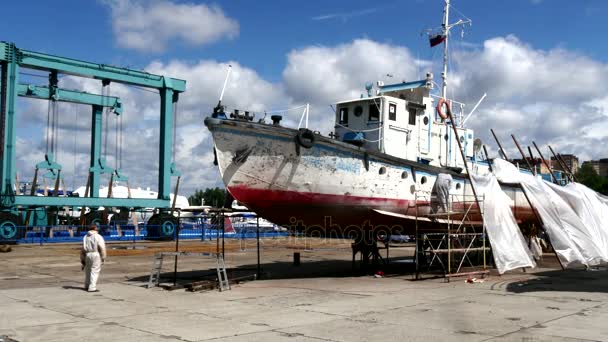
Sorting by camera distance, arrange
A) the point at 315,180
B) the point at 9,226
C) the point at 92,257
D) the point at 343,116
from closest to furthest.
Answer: the point at 92,257 < the point at 315,180 < the point at 343,116 < the point at 9,226

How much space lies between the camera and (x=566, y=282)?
1393cm

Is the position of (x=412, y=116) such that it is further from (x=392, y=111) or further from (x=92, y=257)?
(x=92, y=257)

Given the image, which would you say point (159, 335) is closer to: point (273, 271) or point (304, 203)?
point (304, 203)

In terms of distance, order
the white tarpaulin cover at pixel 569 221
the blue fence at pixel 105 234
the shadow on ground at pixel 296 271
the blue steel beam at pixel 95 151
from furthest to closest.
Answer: the blue steel beam at pixel 95 151, the blue fence at pixel 105 234, the shadow on ground at pixel 296 271, the white tarpaulin cover at pixel 569 221

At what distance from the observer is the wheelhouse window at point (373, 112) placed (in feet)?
53.5

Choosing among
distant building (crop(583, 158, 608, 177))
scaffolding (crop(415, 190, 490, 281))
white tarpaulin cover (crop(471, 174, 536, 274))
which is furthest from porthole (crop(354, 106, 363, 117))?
distant building (crop(583, 158, 608, 177))

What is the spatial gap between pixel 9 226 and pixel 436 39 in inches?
818

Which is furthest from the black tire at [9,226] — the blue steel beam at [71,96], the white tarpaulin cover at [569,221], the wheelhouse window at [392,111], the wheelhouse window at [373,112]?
the white tarpaulin cover at [569,221]

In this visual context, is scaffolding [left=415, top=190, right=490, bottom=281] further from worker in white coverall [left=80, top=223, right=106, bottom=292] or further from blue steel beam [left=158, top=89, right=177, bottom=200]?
blue steel beam [left=158, top=89, right=177, bottom=200]

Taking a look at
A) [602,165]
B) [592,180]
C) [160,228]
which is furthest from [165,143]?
[602,165]

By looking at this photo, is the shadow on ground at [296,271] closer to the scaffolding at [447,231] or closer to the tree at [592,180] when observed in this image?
the scaffolding at [447,231]

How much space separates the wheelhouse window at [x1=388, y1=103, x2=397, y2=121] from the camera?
637 inches

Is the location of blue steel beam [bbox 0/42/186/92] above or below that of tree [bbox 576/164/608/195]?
above

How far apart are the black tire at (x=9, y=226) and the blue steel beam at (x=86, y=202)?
2.45 ft
